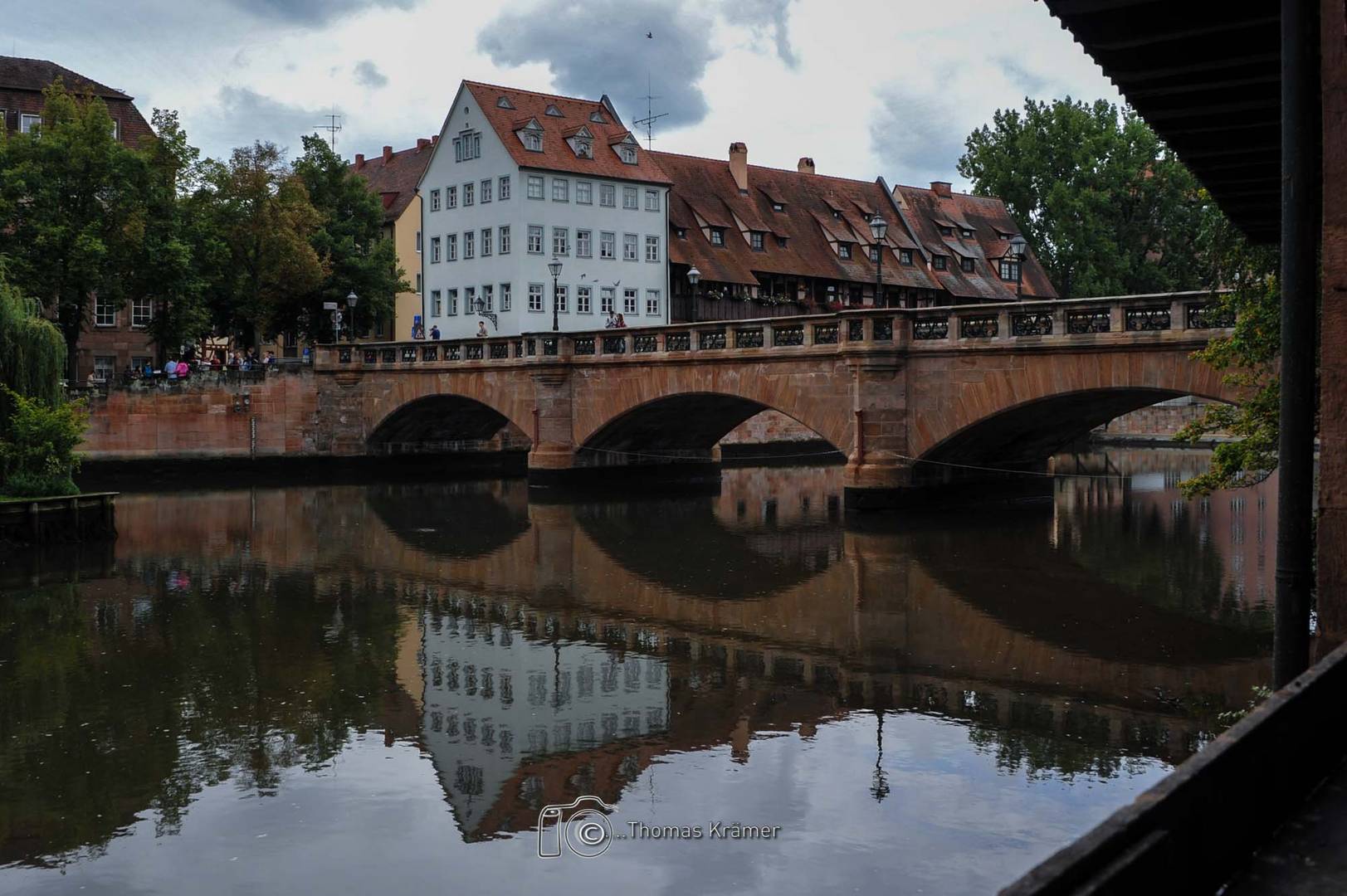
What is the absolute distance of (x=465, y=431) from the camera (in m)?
45.1

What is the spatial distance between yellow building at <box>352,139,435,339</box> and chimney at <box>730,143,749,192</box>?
46.2ft

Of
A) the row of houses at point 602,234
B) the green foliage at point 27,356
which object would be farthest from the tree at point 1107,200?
the green foliage at point 27,356

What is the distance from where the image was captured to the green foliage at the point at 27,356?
85.0 ft

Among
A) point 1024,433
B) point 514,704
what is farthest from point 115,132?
point 514,704

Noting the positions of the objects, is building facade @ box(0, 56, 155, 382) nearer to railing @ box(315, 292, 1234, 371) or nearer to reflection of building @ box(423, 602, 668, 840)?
railing @ box(315, 292, 1234, 371)

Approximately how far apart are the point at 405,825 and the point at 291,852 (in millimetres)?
819

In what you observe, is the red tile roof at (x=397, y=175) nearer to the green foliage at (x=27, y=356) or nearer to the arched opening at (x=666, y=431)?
the arched opening at (x=666, y=431)

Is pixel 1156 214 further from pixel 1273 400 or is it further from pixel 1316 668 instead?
pixel 1316 668

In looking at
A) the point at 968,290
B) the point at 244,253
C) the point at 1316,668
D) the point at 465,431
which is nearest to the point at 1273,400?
the point at 1316,668

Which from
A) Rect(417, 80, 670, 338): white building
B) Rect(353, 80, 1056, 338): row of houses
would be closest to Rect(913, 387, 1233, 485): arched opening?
Rect(353, 80, 1056, 338): row of houses

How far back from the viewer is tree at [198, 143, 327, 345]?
45.1m

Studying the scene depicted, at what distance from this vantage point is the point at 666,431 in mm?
37812

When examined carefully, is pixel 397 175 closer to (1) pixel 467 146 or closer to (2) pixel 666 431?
(1) pixel 467 146

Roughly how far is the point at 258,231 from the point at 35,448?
21872 millimetres
